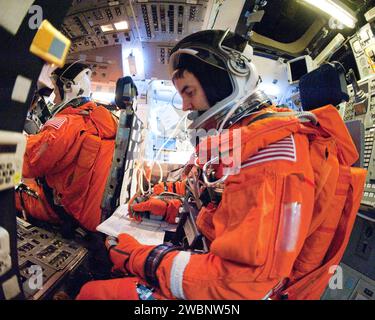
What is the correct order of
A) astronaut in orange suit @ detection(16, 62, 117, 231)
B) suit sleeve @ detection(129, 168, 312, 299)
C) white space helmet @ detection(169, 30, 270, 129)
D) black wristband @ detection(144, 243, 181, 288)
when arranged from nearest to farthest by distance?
1. suit sleeve @ detection(129, 168, 312, 299)
2. black wristband @ detection(144, 243, 181, 288)
3. white space helmet @ detection(169, 30, 270, 129)
4. astronaut in orange suit @ detection(16, 62, 117, 231)

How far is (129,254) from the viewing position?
1090 millimetres

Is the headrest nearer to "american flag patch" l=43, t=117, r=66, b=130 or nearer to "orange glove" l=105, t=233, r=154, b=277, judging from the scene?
"orange glove" l=105, t=233, r=154, b=277

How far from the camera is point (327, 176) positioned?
0.92 metres

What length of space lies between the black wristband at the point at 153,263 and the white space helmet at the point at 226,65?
799mm

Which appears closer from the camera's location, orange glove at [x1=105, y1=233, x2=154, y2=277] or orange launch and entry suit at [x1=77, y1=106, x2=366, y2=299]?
orange launch and entry suit at [x1=77, y1=106, x2=366, y2=299]

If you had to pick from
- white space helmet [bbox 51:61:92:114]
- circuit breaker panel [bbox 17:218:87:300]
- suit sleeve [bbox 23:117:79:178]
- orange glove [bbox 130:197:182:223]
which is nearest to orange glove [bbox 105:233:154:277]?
circuit breaker panel [bbox 17:218:87:300]

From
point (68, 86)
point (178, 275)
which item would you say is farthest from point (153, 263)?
point (68, 86)

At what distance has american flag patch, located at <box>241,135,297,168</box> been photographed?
85cm

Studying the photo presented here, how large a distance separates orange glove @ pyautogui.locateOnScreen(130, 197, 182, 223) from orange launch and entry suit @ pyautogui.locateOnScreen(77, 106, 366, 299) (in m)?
0.66

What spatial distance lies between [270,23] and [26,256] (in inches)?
210

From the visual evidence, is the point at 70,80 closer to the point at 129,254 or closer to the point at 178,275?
the point at 129,254

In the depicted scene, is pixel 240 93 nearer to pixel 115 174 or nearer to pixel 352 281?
pixel 115 174

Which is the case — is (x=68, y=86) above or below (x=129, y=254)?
above

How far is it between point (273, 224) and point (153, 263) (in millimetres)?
562
